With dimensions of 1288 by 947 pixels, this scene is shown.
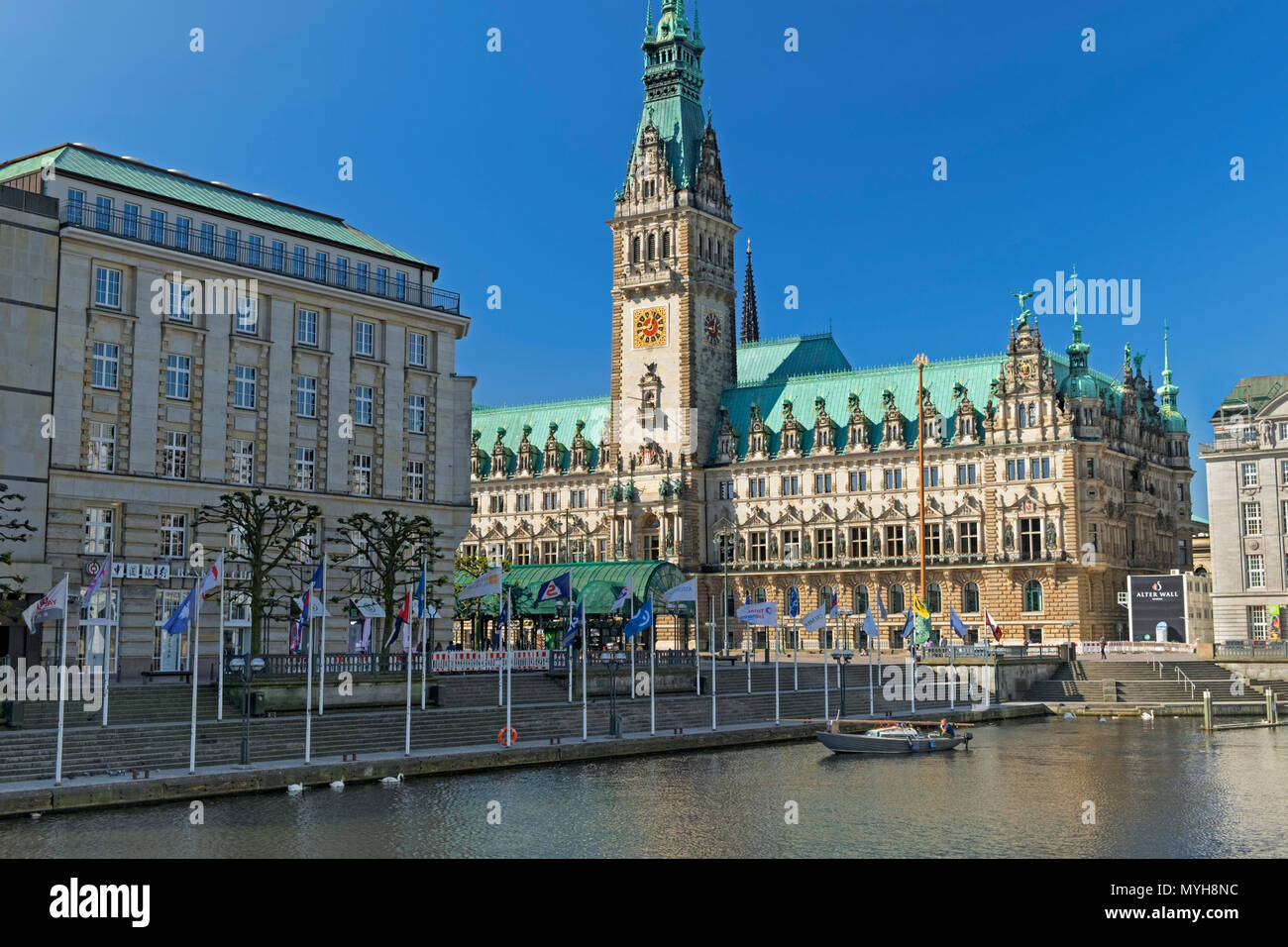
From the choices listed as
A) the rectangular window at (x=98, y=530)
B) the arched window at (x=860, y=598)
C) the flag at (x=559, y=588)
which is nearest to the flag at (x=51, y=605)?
the rectangular window at (x=98, y=530)

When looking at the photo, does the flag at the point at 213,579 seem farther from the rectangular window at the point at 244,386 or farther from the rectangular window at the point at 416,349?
the rectangular window at the point at 416,349

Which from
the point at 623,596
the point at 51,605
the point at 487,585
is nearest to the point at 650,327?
the point at 623,596

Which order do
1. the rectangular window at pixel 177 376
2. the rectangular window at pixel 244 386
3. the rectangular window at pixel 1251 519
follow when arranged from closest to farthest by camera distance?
1. the rectangular window at pixel 177 376
2. the rectangular window at pixel 244 386
3. the rectangular window at pixel 1251 519

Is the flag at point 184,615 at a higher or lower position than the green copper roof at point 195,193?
lower

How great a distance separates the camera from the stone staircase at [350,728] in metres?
48.4

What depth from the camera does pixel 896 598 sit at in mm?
137500

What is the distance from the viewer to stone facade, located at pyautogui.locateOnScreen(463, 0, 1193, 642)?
427ft

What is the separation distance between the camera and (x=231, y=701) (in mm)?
58906

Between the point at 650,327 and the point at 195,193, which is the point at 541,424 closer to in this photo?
the point at 650,327

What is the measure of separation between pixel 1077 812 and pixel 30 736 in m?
35.3

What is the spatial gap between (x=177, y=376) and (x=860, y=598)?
271ft

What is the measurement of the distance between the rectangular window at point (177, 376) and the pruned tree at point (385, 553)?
35.1ft
